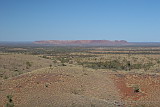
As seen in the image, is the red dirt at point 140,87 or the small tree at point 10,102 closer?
the small tree at point 10,102

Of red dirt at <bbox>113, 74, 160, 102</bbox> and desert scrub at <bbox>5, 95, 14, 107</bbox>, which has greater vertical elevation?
desert scrub at <bbox>5, 95, 14, 107</bbox>

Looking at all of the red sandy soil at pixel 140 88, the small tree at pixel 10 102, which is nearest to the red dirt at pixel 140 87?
the red sandy soil at pixel 140 88

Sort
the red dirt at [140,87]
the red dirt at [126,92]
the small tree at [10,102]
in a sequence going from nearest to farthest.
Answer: the small tree at [10,102] < the red dirt at [140,87] < the red dirt at [126,92]

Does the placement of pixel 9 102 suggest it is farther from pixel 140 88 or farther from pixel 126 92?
pixel 140 88

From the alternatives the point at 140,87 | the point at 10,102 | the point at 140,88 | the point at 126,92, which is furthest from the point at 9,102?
the point at 140,87

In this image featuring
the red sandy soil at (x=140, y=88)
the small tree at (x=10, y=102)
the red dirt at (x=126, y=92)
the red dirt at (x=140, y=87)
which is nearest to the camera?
the small tree at (x=10, y=102)

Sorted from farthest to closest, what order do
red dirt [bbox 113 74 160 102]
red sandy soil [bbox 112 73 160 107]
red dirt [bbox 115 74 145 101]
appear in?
red dirt [bbox 115 74 145 101], red dirt [bbox 113 74 160 102], red sandy soil [bbox 112 73 160 107]

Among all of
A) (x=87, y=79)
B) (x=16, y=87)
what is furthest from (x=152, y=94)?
(x=16, y=87)

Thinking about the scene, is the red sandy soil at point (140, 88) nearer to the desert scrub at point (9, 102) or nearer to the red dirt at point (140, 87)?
the red dirt at point (140, 87)

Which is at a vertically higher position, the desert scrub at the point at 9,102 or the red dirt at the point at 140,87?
the desert scrub at the point at 9,102

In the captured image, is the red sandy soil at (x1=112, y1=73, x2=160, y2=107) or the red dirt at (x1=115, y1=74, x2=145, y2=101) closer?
the red sandy soil at (x1=112, y1=73, x2=160, y2=107)

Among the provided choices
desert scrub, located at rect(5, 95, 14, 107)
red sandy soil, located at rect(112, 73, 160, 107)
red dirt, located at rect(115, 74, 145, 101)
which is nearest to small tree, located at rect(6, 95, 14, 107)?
desert scrub, located at rect(5, 95, 14, 107)

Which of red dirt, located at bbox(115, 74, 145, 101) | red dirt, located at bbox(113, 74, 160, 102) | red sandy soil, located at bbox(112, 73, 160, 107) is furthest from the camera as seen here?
red dirt, located at bbox(115, 74, 145, 101)

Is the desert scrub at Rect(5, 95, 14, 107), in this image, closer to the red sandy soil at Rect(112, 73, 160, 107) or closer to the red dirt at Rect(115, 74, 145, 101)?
the red sandy soil at Rect(112, 73, 160, 107)
